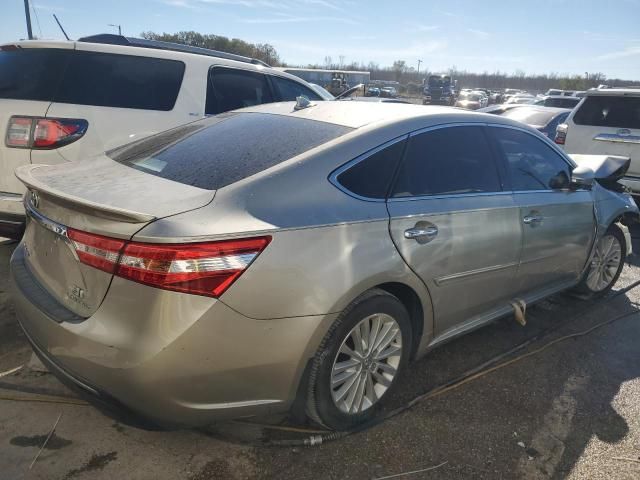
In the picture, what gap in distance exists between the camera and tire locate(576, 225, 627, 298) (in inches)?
174

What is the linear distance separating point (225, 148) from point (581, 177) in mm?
2689

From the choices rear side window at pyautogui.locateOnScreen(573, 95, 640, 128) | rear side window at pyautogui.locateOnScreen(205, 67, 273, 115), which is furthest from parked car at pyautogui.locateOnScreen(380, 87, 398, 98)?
rear side window at pyautogui.locateOnScreen(205, 67, 273, 115)

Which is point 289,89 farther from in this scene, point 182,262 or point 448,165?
point 182,262

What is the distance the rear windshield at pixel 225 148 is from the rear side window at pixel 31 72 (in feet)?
5.63

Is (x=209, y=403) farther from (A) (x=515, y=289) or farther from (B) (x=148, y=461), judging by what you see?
(A) (x=515, y=289)

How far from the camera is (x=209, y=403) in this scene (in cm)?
202

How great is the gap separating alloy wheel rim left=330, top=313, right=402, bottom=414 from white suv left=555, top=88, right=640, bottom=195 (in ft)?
19.1

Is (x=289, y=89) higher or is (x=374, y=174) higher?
(x=289, y=89)

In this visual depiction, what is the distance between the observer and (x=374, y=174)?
98.3 inches

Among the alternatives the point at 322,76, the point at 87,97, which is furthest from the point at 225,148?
the point at 322,76

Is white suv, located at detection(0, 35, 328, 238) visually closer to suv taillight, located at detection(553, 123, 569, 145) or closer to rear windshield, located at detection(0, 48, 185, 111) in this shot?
rear windshield, located at detection(0, 48, 185, 111)

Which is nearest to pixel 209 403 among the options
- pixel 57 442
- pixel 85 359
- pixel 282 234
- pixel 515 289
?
pixel 85 359

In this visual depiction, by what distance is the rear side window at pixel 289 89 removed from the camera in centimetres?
584

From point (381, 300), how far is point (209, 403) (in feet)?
3.08
